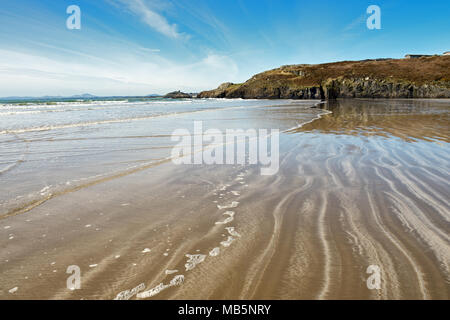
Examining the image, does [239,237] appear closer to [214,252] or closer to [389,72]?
[214,252]

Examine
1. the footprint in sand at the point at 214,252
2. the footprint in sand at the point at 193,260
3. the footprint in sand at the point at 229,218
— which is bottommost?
the footprint in sand at the point at 193,260

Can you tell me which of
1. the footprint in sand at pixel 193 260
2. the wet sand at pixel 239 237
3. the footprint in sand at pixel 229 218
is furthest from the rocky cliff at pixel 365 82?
the footprint in sand at pixel 193 260

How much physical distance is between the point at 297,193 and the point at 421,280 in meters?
2.01

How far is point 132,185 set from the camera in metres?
4.25

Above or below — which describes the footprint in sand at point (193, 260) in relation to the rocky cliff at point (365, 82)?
below

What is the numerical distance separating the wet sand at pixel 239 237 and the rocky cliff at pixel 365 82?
55.4m

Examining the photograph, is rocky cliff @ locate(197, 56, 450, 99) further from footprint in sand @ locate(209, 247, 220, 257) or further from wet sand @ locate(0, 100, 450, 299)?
footprint in sand @ locate(209, 247, 220, 257)

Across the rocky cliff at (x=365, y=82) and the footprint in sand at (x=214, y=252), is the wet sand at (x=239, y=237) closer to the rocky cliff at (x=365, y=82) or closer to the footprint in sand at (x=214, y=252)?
the footprint in sand at (x=214, y=252)

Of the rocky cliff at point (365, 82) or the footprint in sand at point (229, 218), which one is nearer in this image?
the footprint in sand at point (229, 218)

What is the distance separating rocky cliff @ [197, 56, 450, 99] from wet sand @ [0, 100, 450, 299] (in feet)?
182

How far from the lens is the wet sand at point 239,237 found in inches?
73.7
